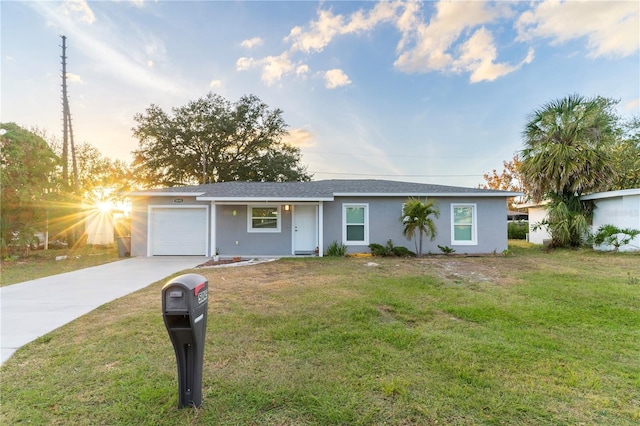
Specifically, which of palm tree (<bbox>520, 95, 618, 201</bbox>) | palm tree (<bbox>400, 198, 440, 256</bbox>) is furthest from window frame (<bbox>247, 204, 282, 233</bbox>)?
palm tree (<bbox>520, 95, 618, 201</bbox>)

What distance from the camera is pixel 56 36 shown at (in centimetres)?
1630

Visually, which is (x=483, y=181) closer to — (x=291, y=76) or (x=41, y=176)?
(x=291, y=76)

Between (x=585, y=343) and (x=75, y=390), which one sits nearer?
(x=75, y=390)

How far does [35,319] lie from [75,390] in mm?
2814

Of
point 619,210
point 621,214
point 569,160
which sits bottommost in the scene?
→ point 621,214

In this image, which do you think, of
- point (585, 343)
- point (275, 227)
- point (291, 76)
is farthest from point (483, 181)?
point (585, 343)

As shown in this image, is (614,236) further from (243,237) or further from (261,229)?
(243,237)

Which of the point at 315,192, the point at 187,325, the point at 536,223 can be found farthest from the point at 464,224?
the point at 187,325

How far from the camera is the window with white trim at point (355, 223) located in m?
11.6

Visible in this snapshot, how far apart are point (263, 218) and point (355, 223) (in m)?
3.68

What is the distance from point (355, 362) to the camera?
9.52 feet

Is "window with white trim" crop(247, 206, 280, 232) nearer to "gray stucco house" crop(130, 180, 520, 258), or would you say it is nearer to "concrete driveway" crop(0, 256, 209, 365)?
"gray stucco house" crop(130, 180, 520, 258)

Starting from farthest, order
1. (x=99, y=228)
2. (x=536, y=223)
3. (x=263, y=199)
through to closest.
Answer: (x=99, y=228)
(x=536, y=223)
(x=263, y=199)

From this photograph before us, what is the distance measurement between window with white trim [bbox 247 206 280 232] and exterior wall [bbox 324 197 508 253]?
6.53 ft
